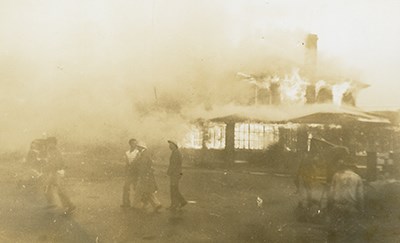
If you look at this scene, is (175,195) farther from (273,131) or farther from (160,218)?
(273,131)

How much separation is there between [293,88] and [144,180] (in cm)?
1382

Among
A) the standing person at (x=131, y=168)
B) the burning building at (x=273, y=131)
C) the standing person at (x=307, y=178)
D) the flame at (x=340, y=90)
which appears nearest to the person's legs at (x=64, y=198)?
the standing person at (x=131, y=168)

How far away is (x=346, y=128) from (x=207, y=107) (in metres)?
5.19

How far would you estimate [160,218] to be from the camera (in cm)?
686

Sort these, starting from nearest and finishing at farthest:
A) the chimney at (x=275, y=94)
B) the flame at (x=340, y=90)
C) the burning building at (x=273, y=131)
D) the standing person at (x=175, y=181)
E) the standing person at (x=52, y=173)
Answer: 1. the standing person at (x=52, y=173)
2. the standing person at (x=175, y=181)
3. the burning building at (x=273, y=131)
4. the chimney at (x=275, y=94)
5. the flame at (x=340, y=90)

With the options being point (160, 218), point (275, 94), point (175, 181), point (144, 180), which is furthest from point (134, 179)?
point (275, 94)

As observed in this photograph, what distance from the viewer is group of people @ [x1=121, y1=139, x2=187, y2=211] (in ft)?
24.3

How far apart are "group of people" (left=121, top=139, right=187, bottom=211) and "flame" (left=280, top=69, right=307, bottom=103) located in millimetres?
12689

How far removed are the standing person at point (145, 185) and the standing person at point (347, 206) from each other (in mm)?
3459

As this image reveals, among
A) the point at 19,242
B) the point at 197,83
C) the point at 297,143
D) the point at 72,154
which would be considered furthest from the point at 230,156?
the point at 19,242

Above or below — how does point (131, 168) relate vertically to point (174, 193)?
above

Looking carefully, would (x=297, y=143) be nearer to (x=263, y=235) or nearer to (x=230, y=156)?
(x=230, y=156)

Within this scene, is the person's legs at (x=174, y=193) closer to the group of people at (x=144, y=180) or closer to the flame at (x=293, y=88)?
the group of people at (x=144, y=180)

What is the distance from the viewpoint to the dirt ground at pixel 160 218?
5.84 meters
